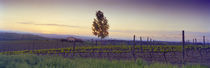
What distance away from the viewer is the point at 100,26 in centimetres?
4112

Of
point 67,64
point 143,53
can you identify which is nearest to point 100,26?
point 143,53

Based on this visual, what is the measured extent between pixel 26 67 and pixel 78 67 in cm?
196

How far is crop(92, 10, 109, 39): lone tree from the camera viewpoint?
40.8m

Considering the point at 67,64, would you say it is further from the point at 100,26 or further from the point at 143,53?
the point at 100,26

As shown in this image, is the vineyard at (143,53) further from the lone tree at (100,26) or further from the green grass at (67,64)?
the lone tree at (100,26)

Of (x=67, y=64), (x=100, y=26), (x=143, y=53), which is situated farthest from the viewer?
(x=100, y=26)

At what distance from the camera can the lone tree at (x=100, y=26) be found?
40812 mm

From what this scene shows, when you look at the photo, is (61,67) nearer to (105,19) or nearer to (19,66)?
(19,66)

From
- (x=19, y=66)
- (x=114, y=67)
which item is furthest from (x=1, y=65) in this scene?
(x=114, y=67)

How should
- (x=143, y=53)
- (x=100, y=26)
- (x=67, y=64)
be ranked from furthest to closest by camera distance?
(x=100, y=26) < (x=143, y=53) < (x=67, y=64)

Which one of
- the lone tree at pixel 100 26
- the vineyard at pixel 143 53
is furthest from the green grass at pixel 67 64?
the lone tree at pixel 100 26

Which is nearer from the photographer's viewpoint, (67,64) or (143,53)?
(67,64)

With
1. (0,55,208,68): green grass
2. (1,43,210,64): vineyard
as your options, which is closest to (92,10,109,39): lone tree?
(1,43,210,64): vineyard

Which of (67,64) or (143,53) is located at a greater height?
(67,64)
